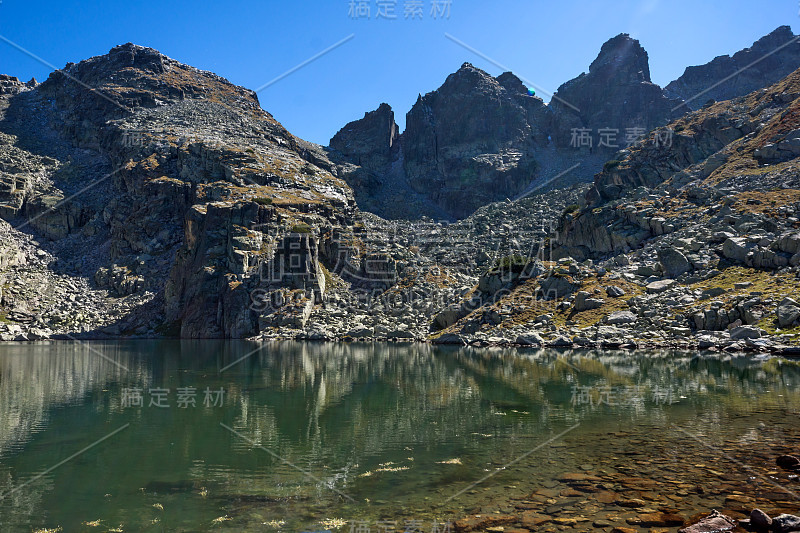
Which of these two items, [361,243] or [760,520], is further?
[361,243]

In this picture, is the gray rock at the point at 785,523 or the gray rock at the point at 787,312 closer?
the gray rock at the point at 785,523

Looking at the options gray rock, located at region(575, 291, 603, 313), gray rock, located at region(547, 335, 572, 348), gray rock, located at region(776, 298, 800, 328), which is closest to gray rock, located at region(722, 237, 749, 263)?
gray rock, located at region(776, 298, 800, 328)

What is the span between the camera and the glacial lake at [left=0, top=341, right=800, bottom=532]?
13.5 metres

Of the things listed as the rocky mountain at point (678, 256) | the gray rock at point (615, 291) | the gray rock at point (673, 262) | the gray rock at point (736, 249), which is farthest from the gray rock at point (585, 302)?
the gray rock at point (736, 249)

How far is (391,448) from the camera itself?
20094 millimetres

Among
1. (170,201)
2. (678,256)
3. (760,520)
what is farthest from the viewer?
(170,201)

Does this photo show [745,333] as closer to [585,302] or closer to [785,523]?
[585,302]

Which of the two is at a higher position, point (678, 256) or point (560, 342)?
point (678, 256)

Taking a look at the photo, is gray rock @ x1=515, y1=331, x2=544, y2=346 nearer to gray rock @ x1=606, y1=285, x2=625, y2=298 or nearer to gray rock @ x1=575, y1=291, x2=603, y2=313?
gray rock @ x1=575, y1=291, x2=603, y2=313

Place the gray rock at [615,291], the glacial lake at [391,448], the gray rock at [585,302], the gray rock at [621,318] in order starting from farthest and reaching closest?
the gray rock at [615,291] → the gray rock at [585,302] → the gray rock at [621,318] → the glacial lake at [391,448]

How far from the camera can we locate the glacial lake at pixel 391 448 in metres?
13.5

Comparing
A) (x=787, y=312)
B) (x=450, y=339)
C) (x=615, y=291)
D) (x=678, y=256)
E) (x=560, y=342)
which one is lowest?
(x=560, y=342)

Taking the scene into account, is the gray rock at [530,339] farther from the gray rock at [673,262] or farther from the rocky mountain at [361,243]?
the gray rock at [673,262]

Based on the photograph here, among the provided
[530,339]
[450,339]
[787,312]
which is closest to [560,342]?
[530,339]
